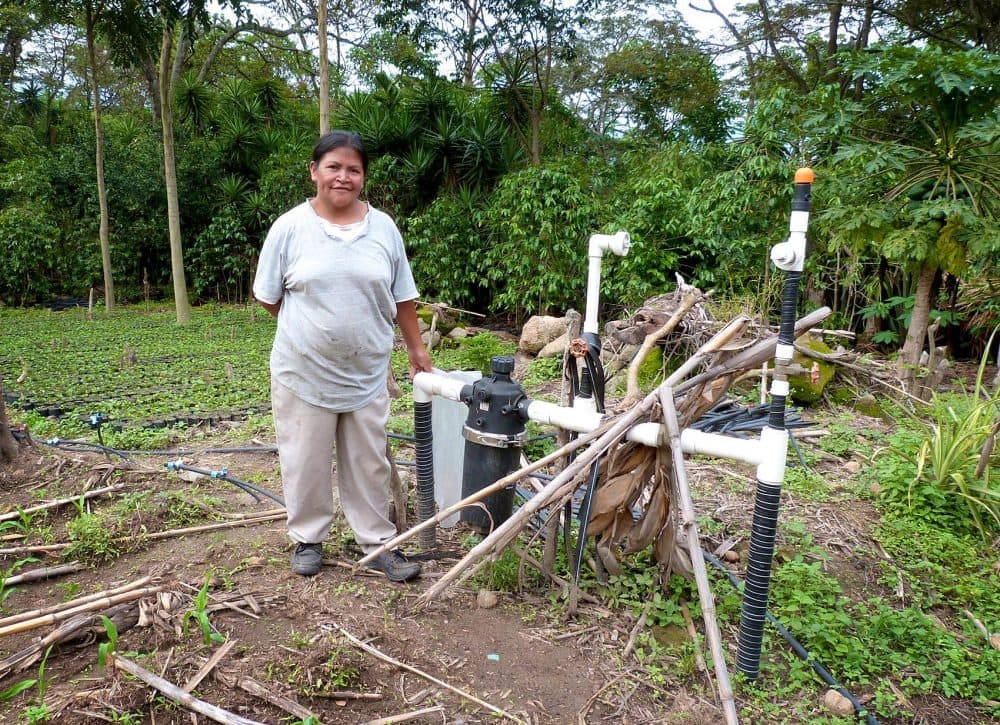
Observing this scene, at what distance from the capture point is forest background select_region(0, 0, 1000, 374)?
4.71m

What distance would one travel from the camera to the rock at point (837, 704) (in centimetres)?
194

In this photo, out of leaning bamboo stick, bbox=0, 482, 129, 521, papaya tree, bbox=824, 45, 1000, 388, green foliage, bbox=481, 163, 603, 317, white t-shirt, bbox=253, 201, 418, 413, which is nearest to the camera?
white t-shirt, bbox=253, 201, 418, 413

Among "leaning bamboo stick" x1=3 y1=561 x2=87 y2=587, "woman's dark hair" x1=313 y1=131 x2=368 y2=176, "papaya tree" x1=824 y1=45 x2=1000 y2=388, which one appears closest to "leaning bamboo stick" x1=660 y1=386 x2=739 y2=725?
"woman's dark hair" x1=313 y1=131 x2=368 y2=176

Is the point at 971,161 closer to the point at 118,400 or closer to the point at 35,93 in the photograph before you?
the point at 118,400

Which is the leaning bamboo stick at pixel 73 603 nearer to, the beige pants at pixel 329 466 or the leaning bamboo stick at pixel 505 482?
the beige pants at pixel 329 466

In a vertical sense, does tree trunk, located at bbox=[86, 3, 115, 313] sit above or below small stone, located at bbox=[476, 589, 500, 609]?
above

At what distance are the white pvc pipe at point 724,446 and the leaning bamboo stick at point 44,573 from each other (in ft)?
7.07

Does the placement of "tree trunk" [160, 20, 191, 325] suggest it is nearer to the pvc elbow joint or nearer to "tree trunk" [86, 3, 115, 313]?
"tree trunk" [86, 3, 115, 313]

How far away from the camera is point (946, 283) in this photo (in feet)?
24.3

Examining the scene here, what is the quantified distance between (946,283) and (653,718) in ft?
24.0

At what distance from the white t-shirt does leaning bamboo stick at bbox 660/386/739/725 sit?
0.98 m

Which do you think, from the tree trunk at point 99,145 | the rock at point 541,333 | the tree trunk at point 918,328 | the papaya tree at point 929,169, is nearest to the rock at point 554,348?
the rock at point 541,333

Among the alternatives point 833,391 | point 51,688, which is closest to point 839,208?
point 833,391

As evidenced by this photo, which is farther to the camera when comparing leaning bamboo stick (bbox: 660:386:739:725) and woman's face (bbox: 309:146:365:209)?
woman's face (bbox: 309:146:365:209)
